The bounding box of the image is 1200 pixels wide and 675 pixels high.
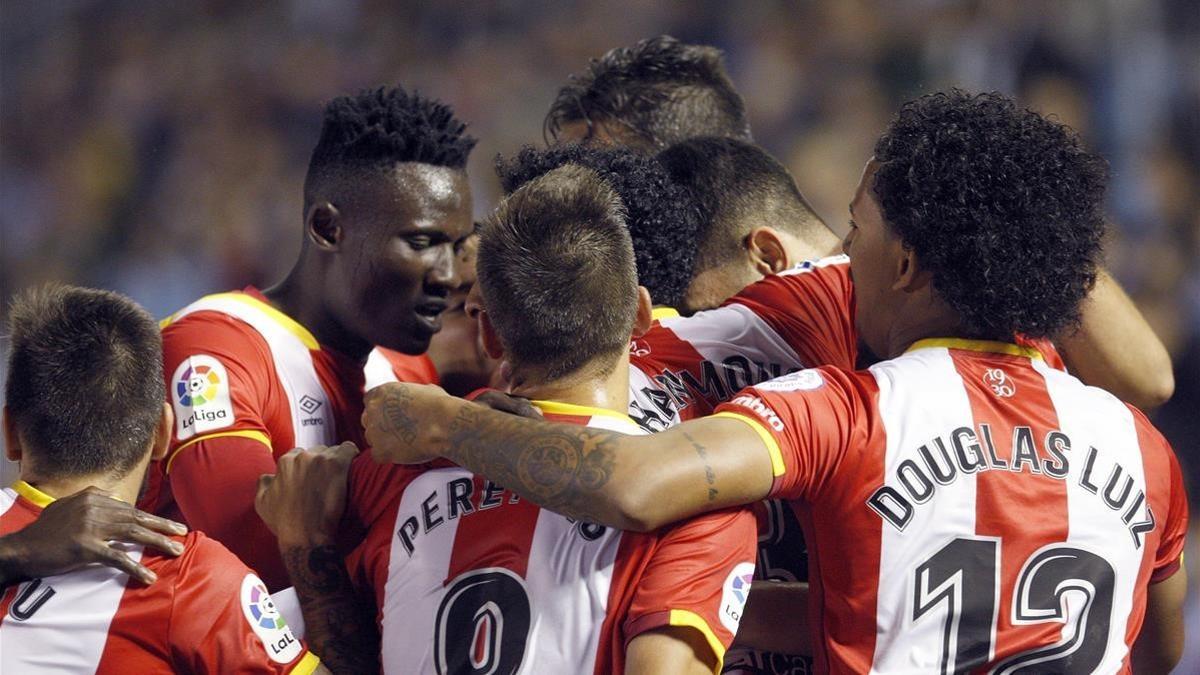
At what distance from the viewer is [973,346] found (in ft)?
7.63

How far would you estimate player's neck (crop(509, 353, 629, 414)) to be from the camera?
7.04 feet

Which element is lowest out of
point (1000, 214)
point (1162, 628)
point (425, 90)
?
point (425, 90)

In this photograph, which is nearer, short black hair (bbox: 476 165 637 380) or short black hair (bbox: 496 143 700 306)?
short black hair (bbox: 476 165 637 380)

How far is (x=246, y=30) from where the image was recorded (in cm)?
892

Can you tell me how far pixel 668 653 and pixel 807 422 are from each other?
42 centimetres

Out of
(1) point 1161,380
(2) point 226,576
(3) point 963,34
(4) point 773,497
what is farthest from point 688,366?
(3) point 963,34

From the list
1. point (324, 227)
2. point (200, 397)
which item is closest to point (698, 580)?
point (200, 397)

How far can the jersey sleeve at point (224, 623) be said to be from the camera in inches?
85.4

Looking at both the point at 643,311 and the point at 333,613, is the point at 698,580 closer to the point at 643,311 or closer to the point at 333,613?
the point at 643,311

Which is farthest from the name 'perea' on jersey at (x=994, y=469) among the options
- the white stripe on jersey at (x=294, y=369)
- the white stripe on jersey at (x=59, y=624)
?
the white stripe on jersey at (x=294, y=369)

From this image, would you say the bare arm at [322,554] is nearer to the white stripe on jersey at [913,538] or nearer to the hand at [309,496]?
the hand at [309,496]

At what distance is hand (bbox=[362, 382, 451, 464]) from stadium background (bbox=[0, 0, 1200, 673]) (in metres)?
5.46

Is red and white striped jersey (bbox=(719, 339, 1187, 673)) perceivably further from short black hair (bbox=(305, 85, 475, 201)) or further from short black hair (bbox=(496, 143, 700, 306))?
short black hair (bbox=(305, 85, 475, 201))

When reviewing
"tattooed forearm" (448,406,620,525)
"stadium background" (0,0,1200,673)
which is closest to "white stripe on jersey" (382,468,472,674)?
"tattooed forearm" (448,406,620,525)
